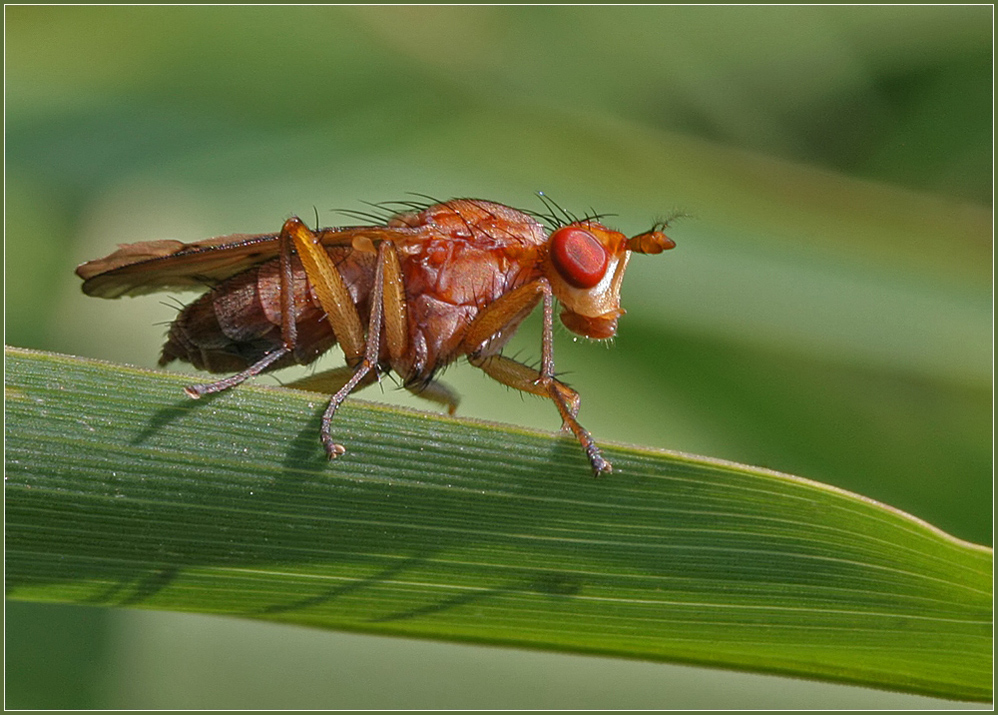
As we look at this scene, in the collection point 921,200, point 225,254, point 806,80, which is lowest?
point 225,254

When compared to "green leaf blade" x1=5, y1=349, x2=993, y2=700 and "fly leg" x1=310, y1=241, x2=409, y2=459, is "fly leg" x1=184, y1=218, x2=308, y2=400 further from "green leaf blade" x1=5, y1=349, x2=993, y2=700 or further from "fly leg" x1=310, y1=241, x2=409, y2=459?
"green leaf blade" x1=5, y1=349, x2=993, y2=700

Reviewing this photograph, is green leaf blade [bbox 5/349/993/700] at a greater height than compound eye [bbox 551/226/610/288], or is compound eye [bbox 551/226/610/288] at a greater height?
compound eye [bbox 551/226/610/288]

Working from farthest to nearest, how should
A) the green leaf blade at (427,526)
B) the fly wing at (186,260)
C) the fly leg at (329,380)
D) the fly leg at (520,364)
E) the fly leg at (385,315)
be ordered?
the fly leg at (329,380)
the fly wing at (186,260)
the fly leg at (385,315)
the fly leg at (520,364)
the green leaf blade at (427,526)

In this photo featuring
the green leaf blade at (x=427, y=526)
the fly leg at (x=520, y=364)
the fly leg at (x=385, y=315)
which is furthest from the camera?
the fly leg at (x=385, y=315)

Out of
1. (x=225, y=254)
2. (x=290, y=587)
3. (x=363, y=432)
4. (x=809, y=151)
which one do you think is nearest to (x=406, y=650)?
(x=290, y=587)

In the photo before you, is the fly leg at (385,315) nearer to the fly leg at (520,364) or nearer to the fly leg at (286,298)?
the fly leg at (286,298)

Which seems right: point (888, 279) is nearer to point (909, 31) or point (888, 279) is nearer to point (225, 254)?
point (909, 31)

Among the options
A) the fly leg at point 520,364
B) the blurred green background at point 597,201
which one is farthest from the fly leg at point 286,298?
the blurred green background at point 597,201

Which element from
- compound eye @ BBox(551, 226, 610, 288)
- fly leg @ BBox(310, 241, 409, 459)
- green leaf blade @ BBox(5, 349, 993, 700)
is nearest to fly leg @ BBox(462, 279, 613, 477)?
compound eye @ BBox(551, 226, 610, 288)
